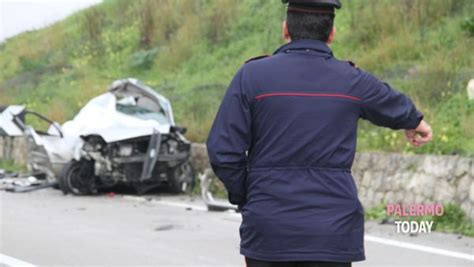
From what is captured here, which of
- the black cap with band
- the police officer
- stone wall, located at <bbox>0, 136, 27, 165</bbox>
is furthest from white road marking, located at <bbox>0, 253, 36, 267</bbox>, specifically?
stone wall, located at <bbox>0, 136, 27, 165</bbox>

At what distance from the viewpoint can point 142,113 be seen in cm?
1437

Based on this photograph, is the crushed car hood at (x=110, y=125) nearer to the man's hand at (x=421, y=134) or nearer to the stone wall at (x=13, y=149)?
the stone wall at (x=13, y=149)

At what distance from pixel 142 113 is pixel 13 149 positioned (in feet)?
16.3

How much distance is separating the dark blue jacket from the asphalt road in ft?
15.5

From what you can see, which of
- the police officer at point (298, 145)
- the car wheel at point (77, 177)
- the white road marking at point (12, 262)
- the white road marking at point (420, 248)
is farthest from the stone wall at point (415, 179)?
the police officer at point (298, 145)

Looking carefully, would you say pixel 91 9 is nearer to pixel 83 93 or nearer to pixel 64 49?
pixel 64 49

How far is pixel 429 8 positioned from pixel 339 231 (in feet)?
44.6

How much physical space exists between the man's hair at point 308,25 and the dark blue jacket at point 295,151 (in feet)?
0.11

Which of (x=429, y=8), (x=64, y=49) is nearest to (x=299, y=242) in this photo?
(x=429, y=8)

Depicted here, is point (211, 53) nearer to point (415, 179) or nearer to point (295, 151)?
point (415, 179)

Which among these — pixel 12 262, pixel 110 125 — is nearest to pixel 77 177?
pixel 110 125

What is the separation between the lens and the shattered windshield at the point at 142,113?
1423 centimetres

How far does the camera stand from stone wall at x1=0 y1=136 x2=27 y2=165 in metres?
17.8

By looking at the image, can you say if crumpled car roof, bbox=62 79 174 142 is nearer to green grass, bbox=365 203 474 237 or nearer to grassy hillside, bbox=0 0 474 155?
grassy hillside, bbox=0 0 474 155
